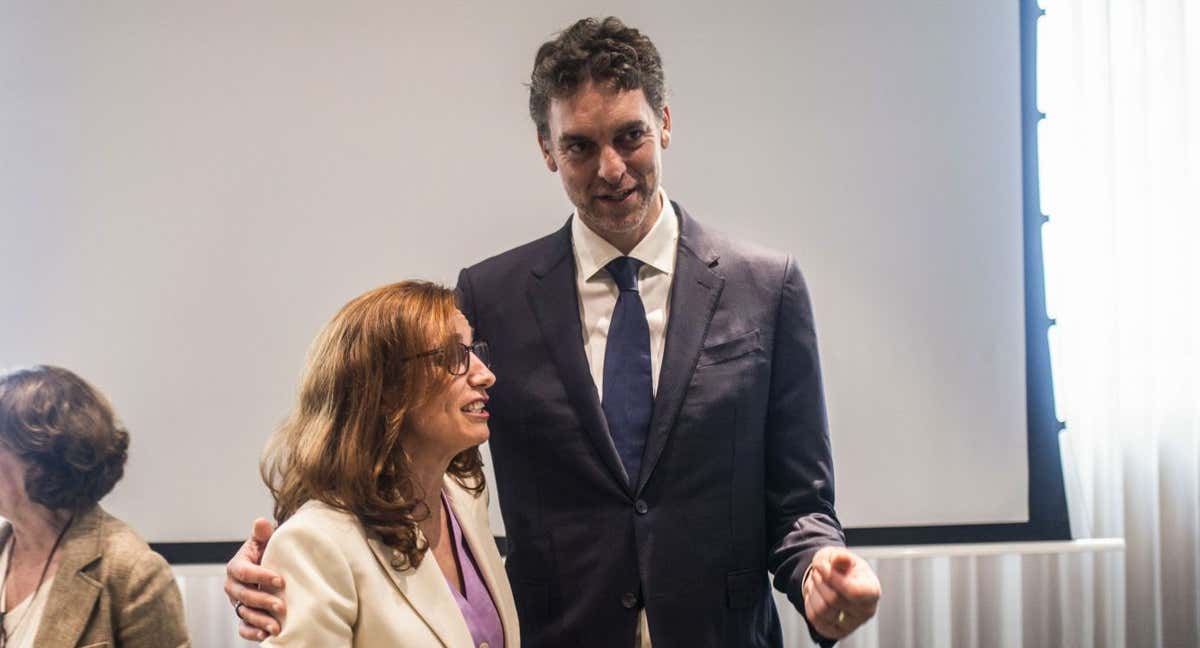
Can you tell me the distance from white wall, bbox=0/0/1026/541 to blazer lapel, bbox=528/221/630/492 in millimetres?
1324

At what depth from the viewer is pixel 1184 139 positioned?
325cm

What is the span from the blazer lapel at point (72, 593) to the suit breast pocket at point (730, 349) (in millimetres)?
1560

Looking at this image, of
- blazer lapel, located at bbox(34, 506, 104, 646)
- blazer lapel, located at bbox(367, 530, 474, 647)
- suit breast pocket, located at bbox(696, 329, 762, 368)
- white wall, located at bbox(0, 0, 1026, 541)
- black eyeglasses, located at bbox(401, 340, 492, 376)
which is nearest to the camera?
blazer lapel, located at bbox(367, 530, 474, 647)

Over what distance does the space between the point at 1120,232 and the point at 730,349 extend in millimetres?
2000

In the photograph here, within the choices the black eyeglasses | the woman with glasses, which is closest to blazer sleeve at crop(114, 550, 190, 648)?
the woman with glasses

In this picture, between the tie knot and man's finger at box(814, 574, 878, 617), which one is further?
the tie knot

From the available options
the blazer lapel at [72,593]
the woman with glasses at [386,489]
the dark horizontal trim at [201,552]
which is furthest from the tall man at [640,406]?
the dark horizontal trim at [201,552]

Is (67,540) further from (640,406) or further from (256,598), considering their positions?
(640,406)

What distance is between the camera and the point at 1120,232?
3.25 metres

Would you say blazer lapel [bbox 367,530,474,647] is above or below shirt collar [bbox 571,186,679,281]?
below

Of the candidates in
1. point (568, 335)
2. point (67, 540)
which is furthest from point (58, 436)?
point (568, 335)

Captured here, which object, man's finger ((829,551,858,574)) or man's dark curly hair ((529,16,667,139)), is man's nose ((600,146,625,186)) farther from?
man's finger ((829,551,858,574))

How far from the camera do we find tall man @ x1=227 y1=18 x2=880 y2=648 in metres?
1.76

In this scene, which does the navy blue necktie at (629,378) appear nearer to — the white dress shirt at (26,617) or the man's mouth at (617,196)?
the man's mouth at (617,196)
